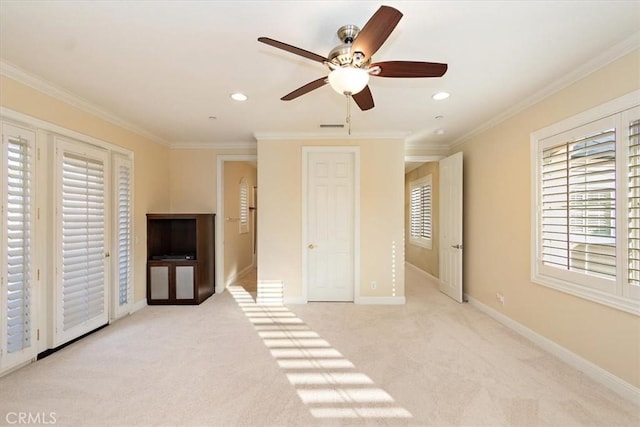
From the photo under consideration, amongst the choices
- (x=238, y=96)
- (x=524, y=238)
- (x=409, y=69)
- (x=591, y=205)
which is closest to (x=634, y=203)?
(x=591, y=205)

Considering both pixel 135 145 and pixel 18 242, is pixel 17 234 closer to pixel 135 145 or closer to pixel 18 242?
pixel 18 242

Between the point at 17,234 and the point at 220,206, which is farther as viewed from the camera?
the point at 220,206

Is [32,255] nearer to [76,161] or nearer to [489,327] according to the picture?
[76,161]

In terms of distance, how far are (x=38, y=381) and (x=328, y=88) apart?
138 inches

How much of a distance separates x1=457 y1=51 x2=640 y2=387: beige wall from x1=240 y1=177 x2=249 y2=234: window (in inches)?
172

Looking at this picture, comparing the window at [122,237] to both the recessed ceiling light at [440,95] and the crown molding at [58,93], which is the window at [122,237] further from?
the recessed ceiling light at [440,95]

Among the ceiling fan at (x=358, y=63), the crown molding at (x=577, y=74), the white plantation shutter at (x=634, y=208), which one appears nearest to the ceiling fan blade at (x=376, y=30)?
the ceiling fan at (x=358, y=63)

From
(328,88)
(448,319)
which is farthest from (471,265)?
(328,88)

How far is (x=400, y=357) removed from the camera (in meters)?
2.61

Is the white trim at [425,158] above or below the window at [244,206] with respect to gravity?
above

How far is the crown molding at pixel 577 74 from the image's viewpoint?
196 centimetres

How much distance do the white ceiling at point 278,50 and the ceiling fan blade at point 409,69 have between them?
1.05 feet

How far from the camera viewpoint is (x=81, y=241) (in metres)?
2.97

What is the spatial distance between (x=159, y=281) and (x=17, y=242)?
1935mm
